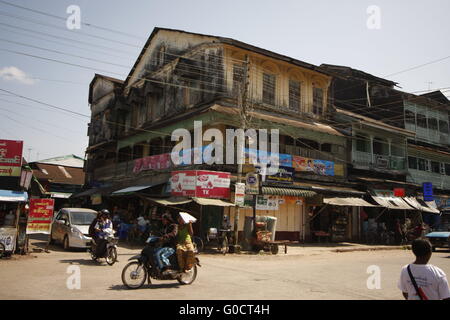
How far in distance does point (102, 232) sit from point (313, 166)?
48.3ft

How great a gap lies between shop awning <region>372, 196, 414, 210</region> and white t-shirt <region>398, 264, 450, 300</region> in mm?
21494

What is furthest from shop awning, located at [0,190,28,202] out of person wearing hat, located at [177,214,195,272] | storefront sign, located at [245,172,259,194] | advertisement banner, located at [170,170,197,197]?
storefront sign, located at [245,172,259,194]

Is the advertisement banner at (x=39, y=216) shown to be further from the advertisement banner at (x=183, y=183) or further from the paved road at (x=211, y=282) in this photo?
the advertisement banner at (x=183, y=183)

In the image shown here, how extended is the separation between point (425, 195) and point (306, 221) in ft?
37.5

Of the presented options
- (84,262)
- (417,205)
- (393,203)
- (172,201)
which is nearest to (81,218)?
(172,201)

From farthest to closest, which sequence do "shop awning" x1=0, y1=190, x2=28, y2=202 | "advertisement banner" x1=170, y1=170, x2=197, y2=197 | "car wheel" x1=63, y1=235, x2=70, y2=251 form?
1. "advertisement banner" x1=170, y1=170, x2=197, y2=197
2. "car wheel" x1=63, y1=235, x2=70, y2=251
3. "shop awning" x1=0, y1=190, x2=28, y2=202

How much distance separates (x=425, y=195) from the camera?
28.6 metres

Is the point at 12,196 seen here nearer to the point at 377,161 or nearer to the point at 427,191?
the point at 377,161

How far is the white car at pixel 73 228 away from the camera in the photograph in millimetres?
15445

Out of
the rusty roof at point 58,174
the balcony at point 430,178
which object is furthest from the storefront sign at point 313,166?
the rusty roof at point 58,174

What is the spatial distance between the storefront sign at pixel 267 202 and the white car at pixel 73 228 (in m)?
8.70

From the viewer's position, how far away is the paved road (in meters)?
7.41

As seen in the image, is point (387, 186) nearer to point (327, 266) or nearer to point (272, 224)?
point (272, 224)

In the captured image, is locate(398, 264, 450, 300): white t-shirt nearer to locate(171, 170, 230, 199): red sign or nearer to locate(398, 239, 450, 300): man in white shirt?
locate(398, 239, 450, 300): man in white shirt
